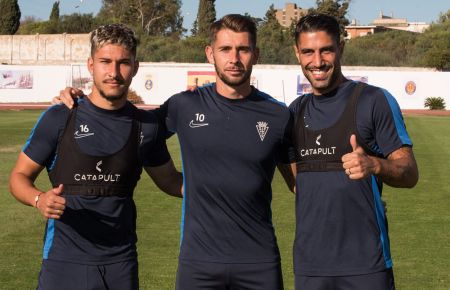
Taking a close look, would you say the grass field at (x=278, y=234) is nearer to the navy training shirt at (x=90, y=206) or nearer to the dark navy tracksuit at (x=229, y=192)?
the dark navy tracksuit at (x=229, y=192)

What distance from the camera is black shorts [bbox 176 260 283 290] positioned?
4.92 m

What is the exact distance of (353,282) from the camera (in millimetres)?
4820

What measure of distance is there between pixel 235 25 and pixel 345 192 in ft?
4.41

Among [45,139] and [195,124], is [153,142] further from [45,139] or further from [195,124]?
[45,139]

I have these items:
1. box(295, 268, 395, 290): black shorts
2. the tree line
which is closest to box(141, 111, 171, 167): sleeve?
box(295, 268, 395, 290): black shorts

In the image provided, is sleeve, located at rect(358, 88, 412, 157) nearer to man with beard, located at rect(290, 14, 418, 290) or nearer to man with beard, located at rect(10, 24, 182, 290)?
man with beard, located at rect(290, 14, 418, 290)

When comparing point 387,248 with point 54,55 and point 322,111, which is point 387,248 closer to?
point 322,111

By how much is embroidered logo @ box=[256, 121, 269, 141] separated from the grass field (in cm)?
335

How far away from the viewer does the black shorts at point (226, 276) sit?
4.92 meters

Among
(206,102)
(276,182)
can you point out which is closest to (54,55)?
(276,182)

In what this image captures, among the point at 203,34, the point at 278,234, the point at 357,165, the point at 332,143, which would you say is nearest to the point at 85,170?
the point at 332,143

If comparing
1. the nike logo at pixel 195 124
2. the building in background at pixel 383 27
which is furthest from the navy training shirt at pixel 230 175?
the building in background at pixel 383 27

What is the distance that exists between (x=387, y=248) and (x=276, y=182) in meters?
11.3

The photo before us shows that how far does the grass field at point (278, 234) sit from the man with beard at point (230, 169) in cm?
317
